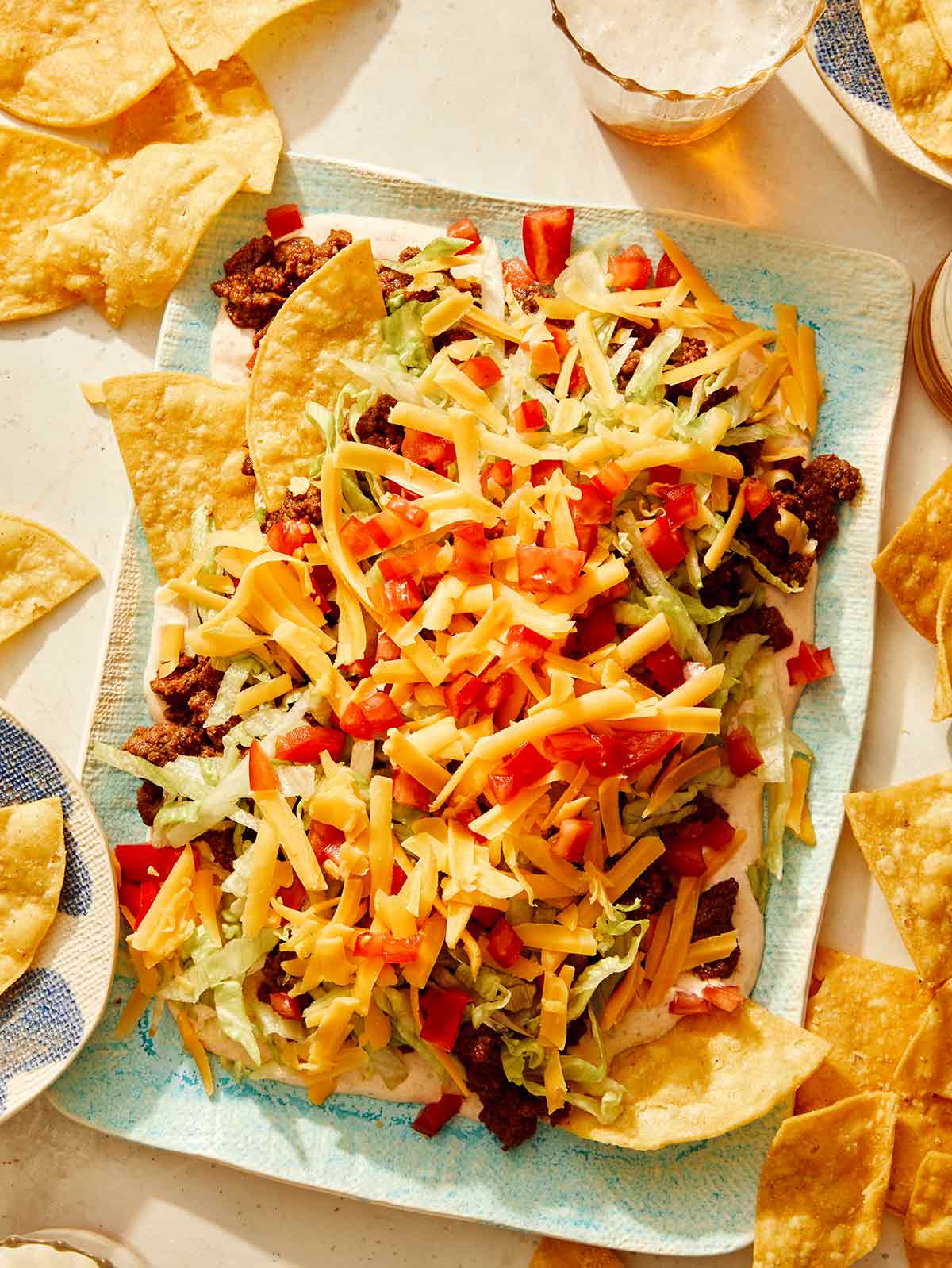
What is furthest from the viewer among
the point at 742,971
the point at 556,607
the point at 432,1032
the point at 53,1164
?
the point at 53,1164

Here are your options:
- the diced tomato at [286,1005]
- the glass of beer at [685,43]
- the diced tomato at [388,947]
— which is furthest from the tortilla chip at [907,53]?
the diced tomato at [286,1005]

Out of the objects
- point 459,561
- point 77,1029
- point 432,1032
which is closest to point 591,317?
point 459,561

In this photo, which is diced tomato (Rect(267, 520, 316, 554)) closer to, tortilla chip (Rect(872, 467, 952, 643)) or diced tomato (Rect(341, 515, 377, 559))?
diced tomato (Rect(341, 515, 377, 559))

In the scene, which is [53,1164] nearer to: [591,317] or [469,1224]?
[469,1224]

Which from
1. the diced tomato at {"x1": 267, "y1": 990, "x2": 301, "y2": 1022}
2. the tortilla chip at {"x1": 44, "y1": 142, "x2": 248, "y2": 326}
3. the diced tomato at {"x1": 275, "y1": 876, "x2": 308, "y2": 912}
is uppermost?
the tortilla chip at {"x1": 44, "y1": 142, "x2": 248, "y2": 326}

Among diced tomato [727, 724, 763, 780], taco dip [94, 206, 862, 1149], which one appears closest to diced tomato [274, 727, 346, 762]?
taco dip [94, 206, 862, 1149]

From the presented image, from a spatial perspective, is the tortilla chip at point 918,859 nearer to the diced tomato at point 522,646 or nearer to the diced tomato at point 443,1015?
the diced tomato at point 522,646
